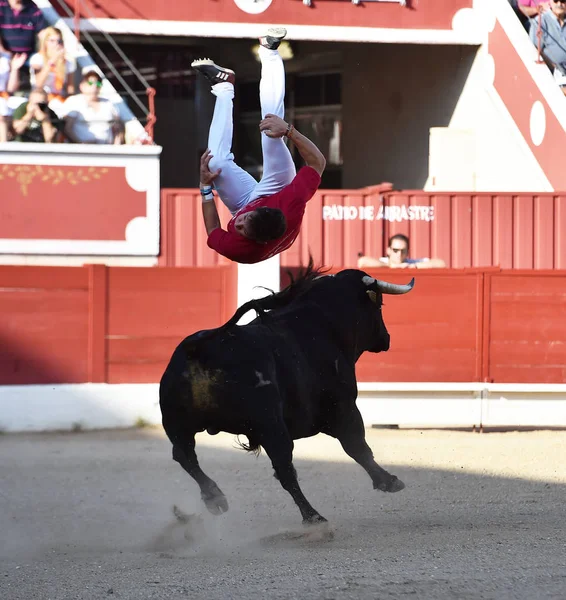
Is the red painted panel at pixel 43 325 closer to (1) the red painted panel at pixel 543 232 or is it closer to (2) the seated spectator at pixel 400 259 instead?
(2) the seated spectator at pixel 400 259

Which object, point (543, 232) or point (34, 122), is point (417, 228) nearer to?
point (543, 232)

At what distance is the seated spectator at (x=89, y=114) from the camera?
10.6 meters

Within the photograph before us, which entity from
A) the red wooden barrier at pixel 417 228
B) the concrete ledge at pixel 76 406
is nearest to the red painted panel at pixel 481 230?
the red wooden barrier at pixel 417 228

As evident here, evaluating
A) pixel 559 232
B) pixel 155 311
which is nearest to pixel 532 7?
pixel 559 232

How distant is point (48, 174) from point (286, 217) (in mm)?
6614

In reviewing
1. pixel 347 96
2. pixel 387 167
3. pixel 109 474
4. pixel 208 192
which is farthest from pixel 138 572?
pixel 347 96

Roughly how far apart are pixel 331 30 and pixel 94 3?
2.73 metres

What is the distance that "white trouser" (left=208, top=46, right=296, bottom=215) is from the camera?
446 centimetres

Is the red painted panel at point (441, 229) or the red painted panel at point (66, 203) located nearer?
the red painted panel at point (66, 203)

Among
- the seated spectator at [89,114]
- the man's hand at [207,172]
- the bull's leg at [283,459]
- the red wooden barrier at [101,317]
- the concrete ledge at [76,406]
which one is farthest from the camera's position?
the seated spectator at [89,114]

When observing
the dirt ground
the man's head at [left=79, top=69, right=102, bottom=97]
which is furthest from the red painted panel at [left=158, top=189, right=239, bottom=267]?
the dirt ground

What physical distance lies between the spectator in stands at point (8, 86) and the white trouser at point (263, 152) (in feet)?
20.6

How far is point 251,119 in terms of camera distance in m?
15.4

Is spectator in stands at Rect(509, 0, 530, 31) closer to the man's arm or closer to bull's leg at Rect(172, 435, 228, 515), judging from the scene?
the man's arm
